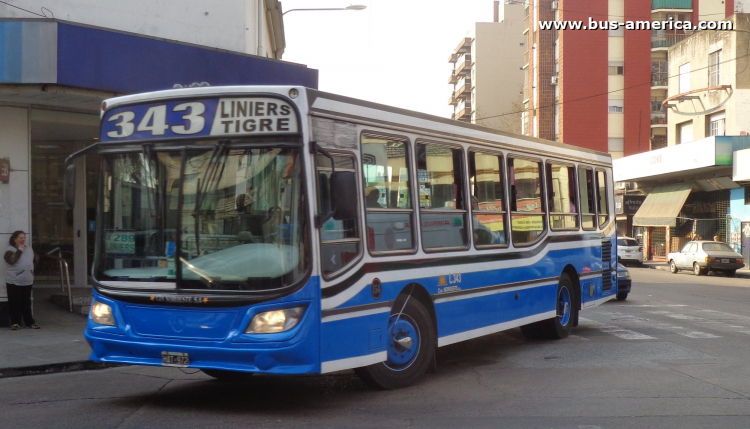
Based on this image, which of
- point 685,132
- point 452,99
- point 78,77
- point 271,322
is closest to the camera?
point 271,322

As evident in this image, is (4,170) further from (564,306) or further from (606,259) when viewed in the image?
(606,259)

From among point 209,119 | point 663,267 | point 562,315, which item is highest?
point 209,119

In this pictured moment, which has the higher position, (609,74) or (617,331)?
(609,74)

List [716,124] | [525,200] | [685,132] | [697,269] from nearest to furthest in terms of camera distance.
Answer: [525,200] → [697,269] → [716,124] → [685,132]

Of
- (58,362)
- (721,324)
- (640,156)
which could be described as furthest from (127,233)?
(640,156)

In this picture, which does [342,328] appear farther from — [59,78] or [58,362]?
[59,78]

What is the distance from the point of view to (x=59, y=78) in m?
12.2

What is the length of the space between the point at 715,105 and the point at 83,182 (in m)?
33.0

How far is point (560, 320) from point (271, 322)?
6.73 metres

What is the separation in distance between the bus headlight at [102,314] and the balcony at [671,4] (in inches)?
2175

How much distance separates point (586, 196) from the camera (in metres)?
13.3

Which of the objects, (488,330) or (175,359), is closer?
(175,359)

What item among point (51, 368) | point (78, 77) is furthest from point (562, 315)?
point (78, 77)

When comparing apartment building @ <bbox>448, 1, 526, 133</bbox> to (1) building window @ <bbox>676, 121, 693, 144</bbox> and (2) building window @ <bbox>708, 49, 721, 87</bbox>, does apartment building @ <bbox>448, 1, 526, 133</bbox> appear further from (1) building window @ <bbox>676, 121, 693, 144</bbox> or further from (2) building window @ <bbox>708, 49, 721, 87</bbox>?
(2) building window @ <bbox>708, 49, 721, 87</bbox>
